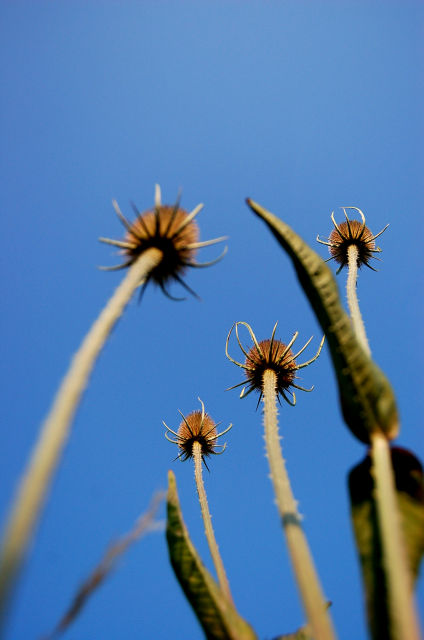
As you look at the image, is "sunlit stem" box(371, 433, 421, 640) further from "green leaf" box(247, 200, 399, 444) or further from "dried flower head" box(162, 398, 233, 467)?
"dried flower head" box(162, 398, 233, 467)

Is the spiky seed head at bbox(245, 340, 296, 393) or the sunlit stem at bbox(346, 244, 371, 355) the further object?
the spiky seed head at bbox(245, 340, 296, 393)

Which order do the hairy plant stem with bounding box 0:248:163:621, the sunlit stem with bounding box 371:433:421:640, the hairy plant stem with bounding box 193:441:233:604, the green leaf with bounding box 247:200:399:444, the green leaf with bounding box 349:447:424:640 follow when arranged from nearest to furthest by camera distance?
the hairy plant stem with bounding box 0:248:163:621, the sunlit stem with bounding box 371:433:421:640, the green leaf with bounding box 349:447:424:640, the green leaf with bounding box 247:200:399:444, the hairy plant stem with bounding box 193:441:233:604

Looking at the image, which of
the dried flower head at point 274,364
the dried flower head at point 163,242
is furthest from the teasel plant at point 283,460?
the dried flower head at point 163,242

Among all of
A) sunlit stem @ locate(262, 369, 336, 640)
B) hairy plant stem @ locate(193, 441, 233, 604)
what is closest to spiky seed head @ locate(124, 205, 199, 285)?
sunlit stem @ locate(262, 369, 336, 640)

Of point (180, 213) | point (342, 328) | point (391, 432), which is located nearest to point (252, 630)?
point (391, 432)

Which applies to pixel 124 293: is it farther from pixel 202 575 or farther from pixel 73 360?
pixel 202 575
